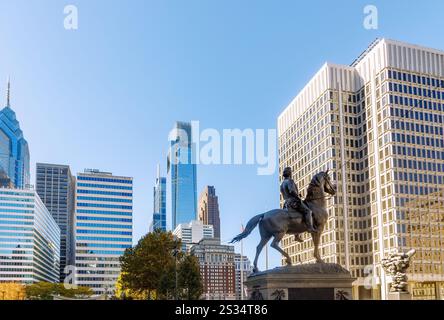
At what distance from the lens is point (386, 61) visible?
402 feet

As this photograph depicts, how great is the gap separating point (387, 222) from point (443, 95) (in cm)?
Answer: 3149

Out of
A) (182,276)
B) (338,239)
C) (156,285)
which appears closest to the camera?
(182,276)

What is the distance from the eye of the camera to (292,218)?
24.5 meters

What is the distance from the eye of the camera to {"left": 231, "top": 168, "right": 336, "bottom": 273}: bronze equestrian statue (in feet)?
80.0

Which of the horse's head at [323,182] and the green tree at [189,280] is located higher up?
the horse's head at [323,182]

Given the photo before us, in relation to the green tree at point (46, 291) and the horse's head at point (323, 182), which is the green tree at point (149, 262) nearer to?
the horse's head at point (323, 182)

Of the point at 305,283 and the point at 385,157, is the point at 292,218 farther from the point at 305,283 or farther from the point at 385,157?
the point at 385,157

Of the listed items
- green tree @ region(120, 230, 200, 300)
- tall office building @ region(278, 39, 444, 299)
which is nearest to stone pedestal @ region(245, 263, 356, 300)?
green tree @ region(120, 230, 200, 300)

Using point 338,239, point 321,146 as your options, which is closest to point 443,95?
point 321,146

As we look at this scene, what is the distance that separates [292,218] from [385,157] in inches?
4027

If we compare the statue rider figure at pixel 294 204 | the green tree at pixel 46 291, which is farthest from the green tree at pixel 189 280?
the green tree at pixel 46 291

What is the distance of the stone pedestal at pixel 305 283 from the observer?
23.4 m

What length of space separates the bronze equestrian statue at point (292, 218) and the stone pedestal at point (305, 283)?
0.95m
